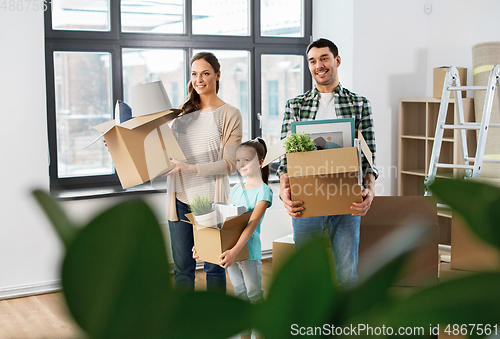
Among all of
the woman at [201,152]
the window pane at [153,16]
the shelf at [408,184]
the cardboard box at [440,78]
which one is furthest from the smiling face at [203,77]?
the shelf at [408,184]

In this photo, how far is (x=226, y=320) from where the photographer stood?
0.09 metres

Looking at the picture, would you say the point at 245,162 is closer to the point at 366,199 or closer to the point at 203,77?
the point at 203,77

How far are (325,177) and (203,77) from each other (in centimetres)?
80

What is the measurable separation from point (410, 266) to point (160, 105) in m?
1.65

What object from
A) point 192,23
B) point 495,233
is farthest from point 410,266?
point 192,23

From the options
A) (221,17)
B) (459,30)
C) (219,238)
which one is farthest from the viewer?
(459,30)

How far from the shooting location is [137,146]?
1.60 metres

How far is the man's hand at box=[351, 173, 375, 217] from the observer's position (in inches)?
70.6

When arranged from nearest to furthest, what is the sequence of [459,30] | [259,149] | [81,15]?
1. [259,149]
2. [81,15]
3. [459,30]

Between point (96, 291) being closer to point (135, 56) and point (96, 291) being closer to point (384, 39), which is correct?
point (135, 56)

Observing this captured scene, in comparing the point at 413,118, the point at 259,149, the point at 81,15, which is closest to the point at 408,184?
the point at 413,118

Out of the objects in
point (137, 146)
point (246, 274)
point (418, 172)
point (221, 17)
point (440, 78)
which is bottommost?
point (246, 274)

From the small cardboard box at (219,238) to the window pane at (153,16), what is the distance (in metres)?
2.32

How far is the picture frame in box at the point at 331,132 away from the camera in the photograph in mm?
1770
